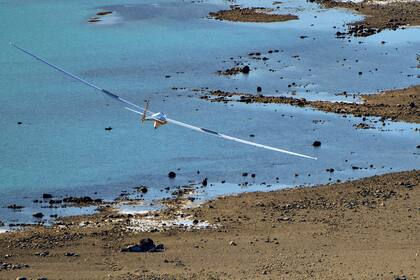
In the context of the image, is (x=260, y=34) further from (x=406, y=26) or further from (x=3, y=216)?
(x=3, y=216)

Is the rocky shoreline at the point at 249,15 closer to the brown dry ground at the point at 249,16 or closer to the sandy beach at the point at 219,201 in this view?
the brown dry ground at the point at 249,16

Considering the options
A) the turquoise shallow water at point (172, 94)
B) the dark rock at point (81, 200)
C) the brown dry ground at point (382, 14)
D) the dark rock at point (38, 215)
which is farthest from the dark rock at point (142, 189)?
the brown dry ground at point (382, 14)

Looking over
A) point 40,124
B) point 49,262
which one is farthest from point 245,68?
point 49,262

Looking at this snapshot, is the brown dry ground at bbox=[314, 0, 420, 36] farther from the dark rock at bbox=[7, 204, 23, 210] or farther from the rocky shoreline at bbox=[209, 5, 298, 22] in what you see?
the dark rock at bbox=[7, 204, 23, 210]

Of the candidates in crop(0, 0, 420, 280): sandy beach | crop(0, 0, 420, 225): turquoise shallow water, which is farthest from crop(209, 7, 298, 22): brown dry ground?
crop(0, 0, 420, 280): sandy beach

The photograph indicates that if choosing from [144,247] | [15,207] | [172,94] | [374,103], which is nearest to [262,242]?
[144,247]
